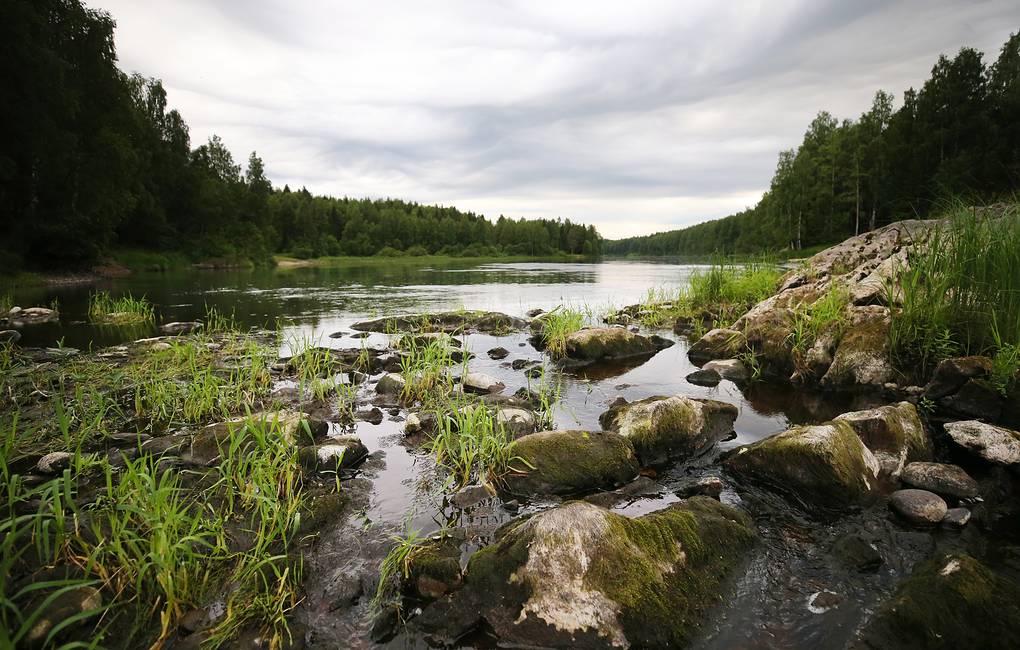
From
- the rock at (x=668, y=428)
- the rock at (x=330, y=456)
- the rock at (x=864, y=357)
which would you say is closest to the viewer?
the rock at (x=330, y=456)

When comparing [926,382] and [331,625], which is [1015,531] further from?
[331,625]

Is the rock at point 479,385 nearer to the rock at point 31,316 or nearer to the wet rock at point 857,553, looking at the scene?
the wet rock at point 857,553

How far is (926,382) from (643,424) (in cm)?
532

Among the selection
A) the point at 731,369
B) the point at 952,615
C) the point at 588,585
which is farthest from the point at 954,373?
the point at 588,585

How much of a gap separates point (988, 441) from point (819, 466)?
2312 millimetres

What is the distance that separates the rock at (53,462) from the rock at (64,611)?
3097 millimetres

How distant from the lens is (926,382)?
7.73 meters

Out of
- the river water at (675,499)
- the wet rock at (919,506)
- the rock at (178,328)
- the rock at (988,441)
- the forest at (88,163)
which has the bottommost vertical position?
the river water at (675,499)

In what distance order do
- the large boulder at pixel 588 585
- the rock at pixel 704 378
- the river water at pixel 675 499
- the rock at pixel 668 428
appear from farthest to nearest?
the rock at pixel 704 378 → the rock at pixel 668 428 → the river water at pixel 675 499 → the large boulder at pixel 588 585

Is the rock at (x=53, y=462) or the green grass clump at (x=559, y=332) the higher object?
the green grass clump at (x=559, y=332)

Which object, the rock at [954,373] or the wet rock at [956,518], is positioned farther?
the rock at [954,373]

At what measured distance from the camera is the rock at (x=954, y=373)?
Result: 22.0 ft

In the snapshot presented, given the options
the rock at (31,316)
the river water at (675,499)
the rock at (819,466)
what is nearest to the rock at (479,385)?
the river water at (675,499)

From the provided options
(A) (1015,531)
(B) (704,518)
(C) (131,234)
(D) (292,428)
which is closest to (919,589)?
(B) (704,518)
